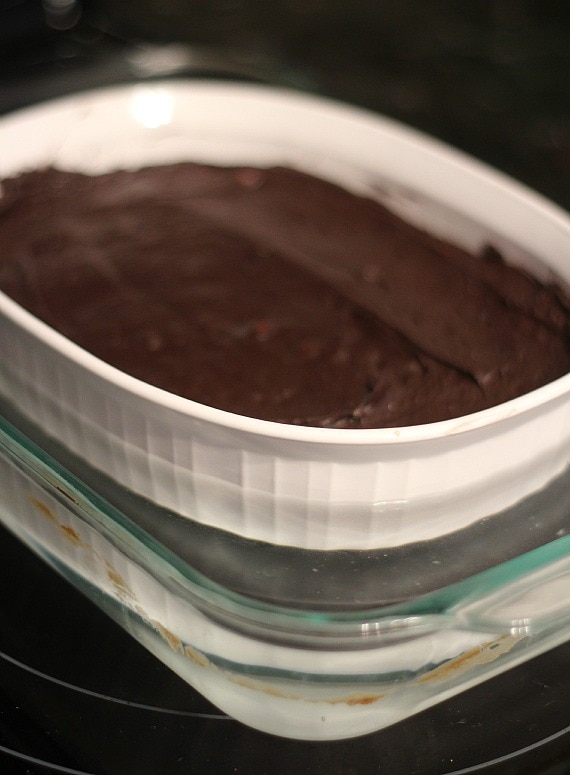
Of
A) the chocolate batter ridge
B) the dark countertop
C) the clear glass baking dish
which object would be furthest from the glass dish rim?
the dark countertop

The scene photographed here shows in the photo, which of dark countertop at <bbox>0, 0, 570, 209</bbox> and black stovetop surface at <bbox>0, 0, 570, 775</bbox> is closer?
black stovetop surface at <bbox>0, 0, 570, 775</bbox>

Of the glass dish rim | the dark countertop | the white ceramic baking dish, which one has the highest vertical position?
the dark countertop

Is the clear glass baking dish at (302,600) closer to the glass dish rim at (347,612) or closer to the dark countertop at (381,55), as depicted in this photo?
the glass dish rim at (347,612)

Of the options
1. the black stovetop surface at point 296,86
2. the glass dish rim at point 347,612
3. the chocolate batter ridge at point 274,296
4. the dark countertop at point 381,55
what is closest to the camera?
the glass dish rim at point 347,612

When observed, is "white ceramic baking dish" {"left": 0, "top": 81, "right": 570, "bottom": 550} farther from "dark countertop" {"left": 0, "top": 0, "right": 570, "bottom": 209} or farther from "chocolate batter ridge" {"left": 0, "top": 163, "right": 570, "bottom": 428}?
"dark countertop" {"left": 0, "top": 0, "right": 570, "bottom": 209}

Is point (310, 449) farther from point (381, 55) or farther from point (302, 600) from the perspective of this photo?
point (381, 55)

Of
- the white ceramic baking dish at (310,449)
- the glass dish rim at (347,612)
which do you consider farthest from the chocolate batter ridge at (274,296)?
the glass dish rim at (347,612)

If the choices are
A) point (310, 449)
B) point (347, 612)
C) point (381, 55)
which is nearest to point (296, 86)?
point (381, 55)

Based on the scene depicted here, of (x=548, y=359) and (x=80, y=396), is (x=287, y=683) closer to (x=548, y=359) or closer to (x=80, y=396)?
(x=80, y=396)
